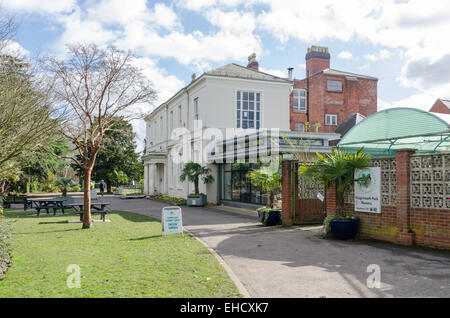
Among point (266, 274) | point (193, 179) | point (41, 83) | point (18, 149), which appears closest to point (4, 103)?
point (18, 149)

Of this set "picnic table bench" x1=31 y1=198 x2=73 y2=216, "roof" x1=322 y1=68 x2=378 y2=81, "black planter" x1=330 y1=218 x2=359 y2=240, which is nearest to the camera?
"black planter" x1=330 y1=218 x2=359 y2=240

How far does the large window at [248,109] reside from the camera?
80.7 feet

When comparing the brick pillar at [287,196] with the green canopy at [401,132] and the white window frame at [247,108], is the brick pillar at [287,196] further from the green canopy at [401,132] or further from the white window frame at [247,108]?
the white window frame at [247,108]

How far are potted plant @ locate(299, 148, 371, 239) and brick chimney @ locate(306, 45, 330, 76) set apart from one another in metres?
26.2

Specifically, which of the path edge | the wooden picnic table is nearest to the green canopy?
the path edge

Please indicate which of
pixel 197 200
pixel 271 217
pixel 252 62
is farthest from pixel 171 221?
pixel 252 62

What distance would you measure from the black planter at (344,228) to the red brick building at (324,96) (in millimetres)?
24513

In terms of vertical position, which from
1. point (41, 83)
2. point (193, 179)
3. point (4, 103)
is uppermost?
point (41, 83)

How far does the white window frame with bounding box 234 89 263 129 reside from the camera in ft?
80.5

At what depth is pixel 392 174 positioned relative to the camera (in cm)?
965

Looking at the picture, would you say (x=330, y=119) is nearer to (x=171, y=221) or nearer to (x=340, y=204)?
(x=340, y=204)

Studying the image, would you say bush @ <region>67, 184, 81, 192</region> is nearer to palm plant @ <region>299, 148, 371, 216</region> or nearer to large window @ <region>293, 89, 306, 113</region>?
large window @ <region>293, 89, 306, 113</region>
